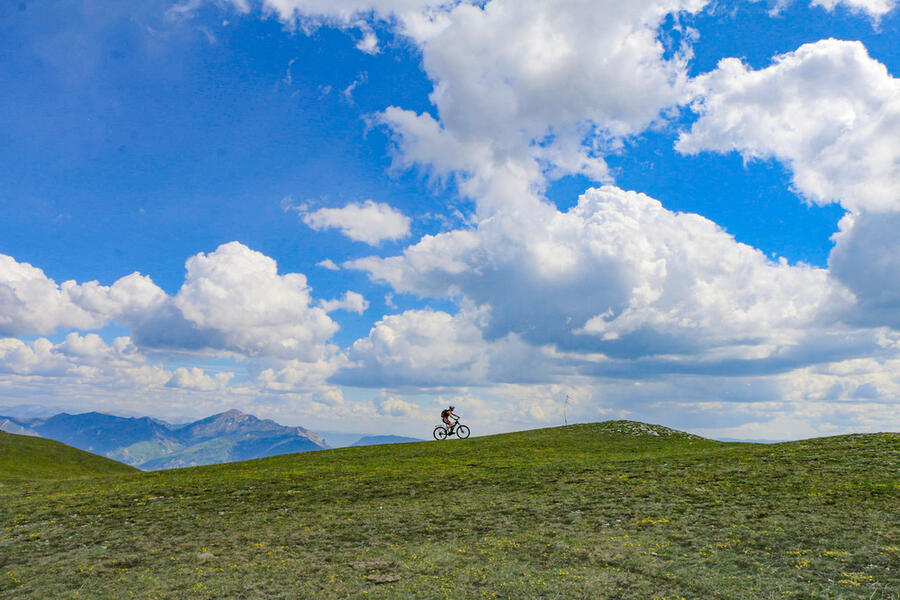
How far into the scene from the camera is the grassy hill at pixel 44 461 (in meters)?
64.6

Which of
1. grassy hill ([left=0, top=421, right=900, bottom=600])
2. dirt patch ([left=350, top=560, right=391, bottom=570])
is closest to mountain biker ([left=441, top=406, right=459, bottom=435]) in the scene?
grassy hill ([left=0, top=421, right=900, bottom=600])

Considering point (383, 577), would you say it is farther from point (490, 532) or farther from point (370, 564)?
point (490, 532)

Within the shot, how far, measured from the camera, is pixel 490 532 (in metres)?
21.7

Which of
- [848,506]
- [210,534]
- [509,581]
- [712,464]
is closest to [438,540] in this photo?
[509,581]

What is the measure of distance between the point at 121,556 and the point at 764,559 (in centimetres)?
2454

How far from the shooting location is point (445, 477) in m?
34.3

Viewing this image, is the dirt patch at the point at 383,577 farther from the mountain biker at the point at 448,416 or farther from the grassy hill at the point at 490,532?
the mountain biker at the point at 448,416

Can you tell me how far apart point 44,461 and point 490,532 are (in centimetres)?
8273

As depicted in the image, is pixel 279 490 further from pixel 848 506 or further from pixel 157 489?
pixel 848 506

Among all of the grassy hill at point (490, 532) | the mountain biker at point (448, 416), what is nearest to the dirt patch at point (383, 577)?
the grassy hill at point (490, 532)

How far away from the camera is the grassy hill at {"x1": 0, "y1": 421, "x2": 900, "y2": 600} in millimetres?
15961

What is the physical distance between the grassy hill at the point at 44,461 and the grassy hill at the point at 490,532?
1323 inches

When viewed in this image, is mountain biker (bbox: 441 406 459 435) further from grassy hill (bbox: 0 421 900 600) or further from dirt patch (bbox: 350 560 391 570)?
dirt patch (bbox: 350 560 391 570)

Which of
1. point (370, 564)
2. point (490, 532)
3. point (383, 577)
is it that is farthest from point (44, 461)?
point (383, 577)
